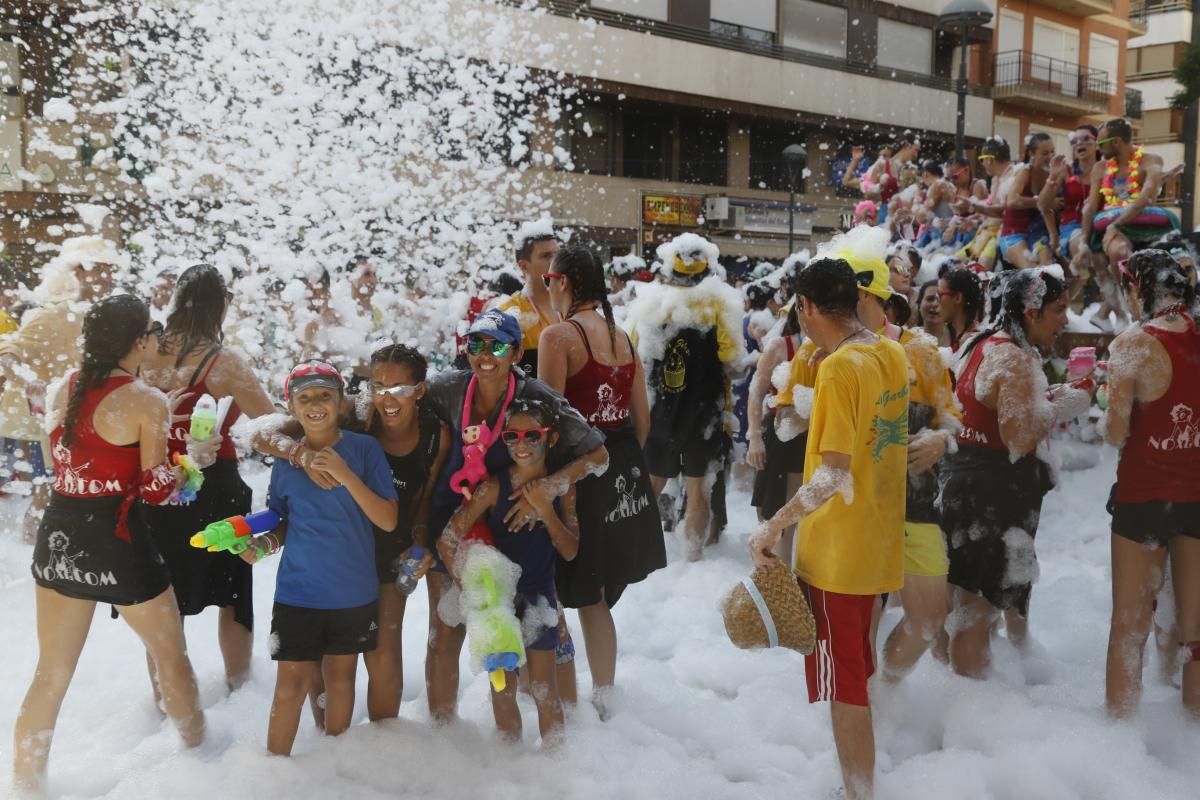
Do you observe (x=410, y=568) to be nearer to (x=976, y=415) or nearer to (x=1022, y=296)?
(x=976, y=415)

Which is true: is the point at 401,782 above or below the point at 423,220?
below

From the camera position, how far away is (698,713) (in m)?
3.93

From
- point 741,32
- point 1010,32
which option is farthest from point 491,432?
point 1010,32

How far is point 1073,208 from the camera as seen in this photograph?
27.4ft

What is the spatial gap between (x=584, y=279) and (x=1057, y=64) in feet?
96.7

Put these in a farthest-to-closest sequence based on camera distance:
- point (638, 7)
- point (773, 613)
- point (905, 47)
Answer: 1. point (905, 47)
2. point (638, 7)
3. point (773, 613)

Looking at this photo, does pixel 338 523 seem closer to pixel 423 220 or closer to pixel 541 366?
pixel 541 366

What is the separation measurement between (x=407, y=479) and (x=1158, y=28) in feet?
129

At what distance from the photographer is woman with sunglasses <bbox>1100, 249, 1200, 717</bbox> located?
3457 mm

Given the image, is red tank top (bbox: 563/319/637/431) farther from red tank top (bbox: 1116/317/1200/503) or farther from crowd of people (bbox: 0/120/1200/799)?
red tank top (bbox: 1116/317/1200/503)

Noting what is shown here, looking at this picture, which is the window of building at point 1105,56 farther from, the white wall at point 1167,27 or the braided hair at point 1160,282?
the braided hair at point 1160,282

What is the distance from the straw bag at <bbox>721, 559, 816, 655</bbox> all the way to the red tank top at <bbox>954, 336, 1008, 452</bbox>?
4.56 ft

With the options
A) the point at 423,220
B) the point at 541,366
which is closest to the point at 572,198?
the point at 423,220

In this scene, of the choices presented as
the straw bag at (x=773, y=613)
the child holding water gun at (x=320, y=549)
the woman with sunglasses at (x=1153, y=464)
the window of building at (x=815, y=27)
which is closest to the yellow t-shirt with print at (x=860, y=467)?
the straw bag at (x=773, y=613)
